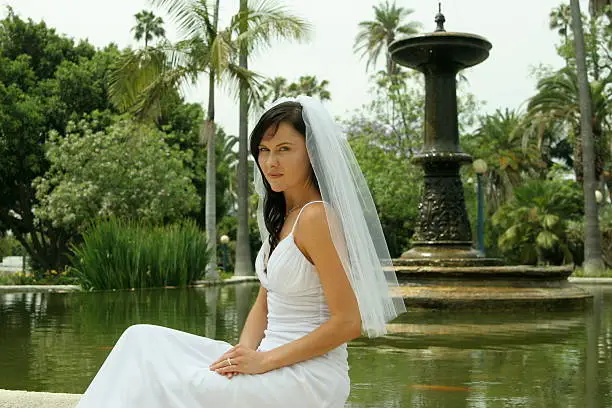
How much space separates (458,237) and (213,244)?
1052 centimetres

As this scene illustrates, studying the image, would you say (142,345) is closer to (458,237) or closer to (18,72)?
(458,237)

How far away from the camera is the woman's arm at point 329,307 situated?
2.30 metres

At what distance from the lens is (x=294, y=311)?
2.42 meters

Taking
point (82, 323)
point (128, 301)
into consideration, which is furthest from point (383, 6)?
point (82, 323)

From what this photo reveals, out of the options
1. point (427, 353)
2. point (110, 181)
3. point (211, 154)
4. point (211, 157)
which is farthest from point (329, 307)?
point (110, 181)

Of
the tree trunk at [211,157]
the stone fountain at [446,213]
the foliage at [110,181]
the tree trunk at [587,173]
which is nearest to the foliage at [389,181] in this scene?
the tree trunk at [587,173]

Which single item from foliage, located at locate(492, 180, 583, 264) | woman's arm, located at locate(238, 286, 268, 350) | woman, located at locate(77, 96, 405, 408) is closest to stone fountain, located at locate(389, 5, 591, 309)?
woman's arm, located at locate(238, 286, 268, 350)

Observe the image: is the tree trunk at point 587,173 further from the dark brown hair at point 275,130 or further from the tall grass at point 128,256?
the dark brown hair at point 275,130

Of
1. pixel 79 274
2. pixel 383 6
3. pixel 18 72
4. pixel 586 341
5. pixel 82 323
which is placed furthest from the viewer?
pixel 383 6

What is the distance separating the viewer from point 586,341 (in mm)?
6703

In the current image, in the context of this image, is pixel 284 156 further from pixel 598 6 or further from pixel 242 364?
pixel 598 6

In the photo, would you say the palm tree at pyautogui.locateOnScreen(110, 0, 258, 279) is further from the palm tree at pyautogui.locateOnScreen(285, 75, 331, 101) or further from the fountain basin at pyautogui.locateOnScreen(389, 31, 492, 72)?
the palm tree at pyautogui.locateOnScreen(285, 75, 331, 101)

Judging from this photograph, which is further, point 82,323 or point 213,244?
point 213,244

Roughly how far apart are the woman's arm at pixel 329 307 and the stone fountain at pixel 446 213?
756 cm
